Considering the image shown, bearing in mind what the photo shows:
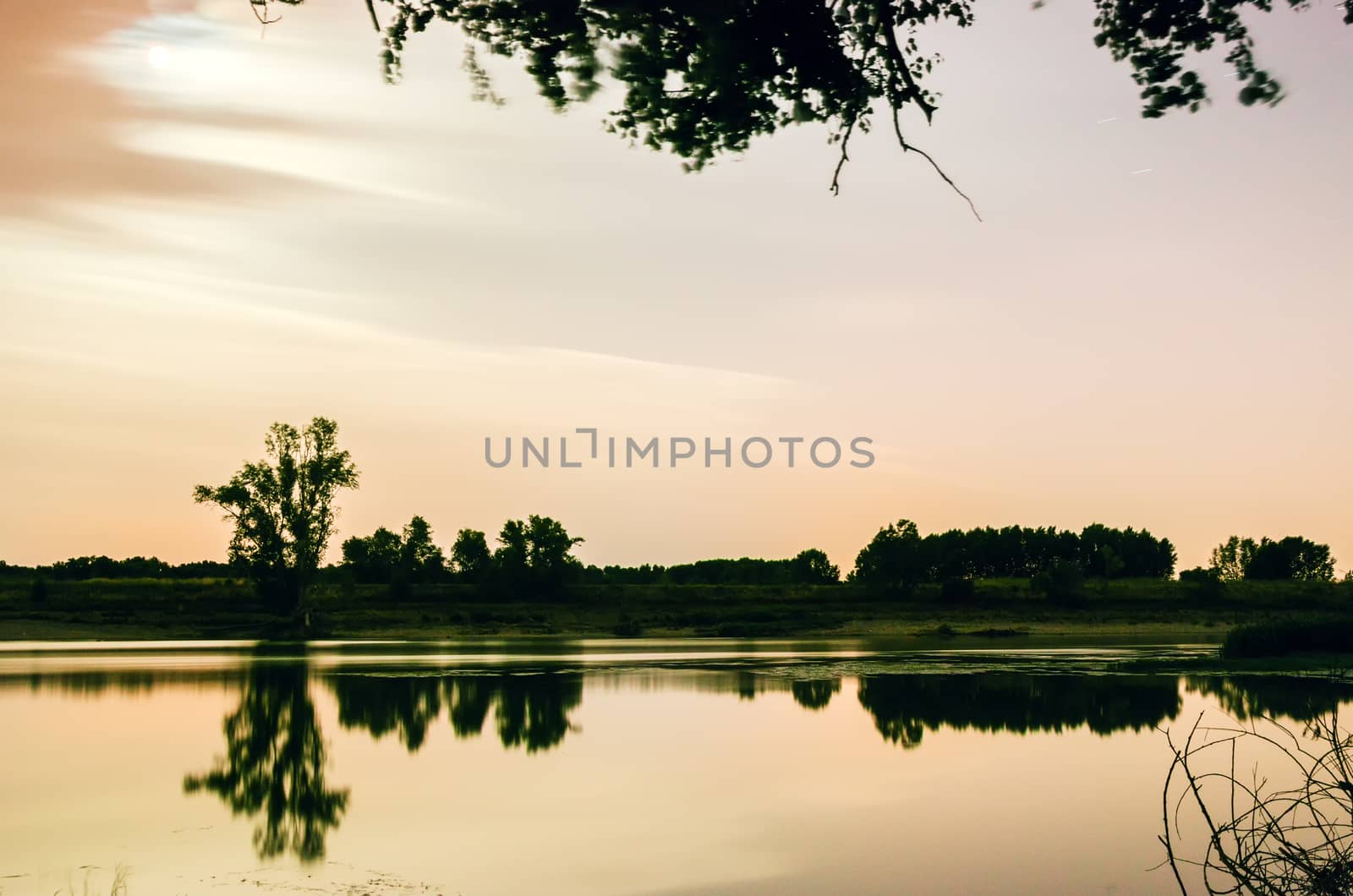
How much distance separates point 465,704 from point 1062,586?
64007 millimetres

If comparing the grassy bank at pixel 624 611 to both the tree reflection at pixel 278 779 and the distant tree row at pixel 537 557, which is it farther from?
the tree reflection at pixel 278 779

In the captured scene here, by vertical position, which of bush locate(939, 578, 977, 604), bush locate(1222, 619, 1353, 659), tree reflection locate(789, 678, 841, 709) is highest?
bush locate(939, 578, 977, 604)

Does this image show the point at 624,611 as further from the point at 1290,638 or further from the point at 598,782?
the point at 598,782

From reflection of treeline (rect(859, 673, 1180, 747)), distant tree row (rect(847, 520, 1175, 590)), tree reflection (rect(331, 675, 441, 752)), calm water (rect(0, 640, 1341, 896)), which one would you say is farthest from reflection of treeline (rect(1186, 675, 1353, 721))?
distant tree row (rect(847, 520, 1175, 590))

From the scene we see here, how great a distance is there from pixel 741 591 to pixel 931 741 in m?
66.9

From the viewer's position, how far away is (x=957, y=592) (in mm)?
77375

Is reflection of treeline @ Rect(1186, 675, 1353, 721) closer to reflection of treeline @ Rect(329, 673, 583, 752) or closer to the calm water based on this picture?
the calm water

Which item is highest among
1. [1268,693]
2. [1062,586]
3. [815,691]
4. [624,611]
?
[1062,586]

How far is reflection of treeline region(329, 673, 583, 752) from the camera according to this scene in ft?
64.5

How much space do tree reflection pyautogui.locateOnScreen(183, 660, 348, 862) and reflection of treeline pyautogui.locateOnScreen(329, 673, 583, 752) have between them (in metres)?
1.16

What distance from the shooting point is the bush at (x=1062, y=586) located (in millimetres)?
78375

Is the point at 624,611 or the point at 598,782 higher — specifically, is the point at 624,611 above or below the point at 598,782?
above

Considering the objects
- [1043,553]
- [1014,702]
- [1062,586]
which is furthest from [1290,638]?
[1043,553]

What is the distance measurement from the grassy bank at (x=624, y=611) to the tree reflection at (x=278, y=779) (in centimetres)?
4016
